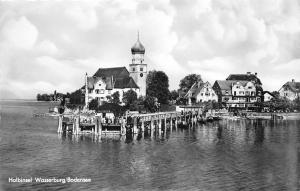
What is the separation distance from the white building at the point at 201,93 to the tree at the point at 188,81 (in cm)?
478

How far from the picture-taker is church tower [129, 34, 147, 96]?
99.0 m

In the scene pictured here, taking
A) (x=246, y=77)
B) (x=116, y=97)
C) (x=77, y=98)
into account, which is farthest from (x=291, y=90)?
(x=77, y=98)

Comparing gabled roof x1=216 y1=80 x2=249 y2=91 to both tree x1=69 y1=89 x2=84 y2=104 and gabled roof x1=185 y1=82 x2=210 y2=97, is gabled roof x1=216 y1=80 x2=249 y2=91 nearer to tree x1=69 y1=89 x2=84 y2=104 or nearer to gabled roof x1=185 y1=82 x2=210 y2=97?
gabled roof x1=185 y1=82 x2=210 y2=97

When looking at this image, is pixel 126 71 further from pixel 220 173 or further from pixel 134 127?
pixel 220 173

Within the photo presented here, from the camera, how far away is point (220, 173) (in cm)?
3931

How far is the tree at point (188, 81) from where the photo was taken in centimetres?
12602

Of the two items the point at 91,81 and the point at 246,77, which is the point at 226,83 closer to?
the point at 246,77

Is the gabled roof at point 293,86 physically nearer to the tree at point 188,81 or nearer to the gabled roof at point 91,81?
the tree at point 188,81

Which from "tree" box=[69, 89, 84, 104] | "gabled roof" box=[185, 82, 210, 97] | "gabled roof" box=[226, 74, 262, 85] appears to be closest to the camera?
"tree" box=[69, 89, 84, 104]

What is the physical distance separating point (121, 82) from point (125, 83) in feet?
3.91

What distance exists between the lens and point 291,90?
116 m

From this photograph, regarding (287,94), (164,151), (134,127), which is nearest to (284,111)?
(287,94)

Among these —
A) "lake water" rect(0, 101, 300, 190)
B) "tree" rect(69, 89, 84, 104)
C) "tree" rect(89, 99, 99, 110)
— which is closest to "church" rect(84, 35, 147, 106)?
"tree" rect(89, 99, 99, 110)

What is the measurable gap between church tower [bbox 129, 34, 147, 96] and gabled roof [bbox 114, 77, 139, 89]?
149cm
